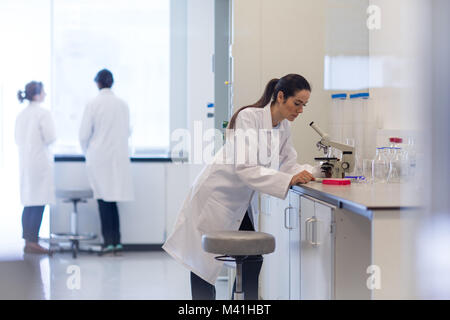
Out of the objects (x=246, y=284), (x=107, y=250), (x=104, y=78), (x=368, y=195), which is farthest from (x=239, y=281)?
(x=104, y=78)

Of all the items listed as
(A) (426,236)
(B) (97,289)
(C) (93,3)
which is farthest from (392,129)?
(C) (93,3)

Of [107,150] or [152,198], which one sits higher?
[107,150]

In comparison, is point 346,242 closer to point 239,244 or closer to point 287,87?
point 239,244

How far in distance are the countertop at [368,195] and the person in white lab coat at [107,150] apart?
2.70 metres

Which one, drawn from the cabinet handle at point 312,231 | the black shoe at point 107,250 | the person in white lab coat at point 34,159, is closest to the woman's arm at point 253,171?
the cabinet handle at point 312,231

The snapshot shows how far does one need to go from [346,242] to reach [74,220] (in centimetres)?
351

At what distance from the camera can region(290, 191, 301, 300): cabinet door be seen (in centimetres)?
250

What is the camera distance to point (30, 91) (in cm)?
361

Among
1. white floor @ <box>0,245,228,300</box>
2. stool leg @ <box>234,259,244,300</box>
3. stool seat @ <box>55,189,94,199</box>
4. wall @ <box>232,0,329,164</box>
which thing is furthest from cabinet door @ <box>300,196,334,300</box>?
stool seat @ <box>55,189,94,199</box>

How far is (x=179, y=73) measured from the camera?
18.0 ft

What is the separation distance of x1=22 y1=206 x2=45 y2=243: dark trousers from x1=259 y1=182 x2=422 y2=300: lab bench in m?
1.38

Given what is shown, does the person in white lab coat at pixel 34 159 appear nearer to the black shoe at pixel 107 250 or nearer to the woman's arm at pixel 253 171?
the black shoe at pixel 107 250

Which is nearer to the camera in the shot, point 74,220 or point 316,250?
point 316,250
